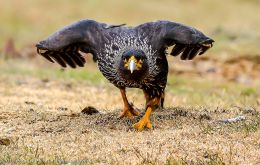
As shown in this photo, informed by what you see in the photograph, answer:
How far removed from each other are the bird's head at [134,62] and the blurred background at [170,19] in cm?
580

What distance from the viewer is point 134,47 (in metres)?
8.41

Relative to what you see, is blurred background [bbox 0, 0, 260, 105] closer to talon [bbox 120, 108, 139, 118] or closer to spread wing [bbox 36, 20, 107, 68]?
talon [bbox 120, 108, 139, 118]

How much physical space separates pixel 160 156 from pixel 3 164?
151cm

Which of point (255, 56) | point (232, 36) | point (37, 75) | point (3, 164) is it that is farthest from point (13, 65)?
point (3, 164)

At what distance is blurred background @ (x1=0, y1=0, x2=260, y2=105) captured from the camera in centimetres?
1734

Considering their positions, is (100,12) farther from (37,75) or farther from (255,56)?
(37,75)

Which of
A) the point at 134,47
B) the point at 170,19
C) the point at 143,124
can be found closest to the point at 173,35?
the point at 134,47

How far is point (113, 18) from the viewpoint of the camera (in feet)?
105

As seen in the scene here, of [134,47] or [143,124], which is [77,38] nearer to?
Result: [134,47]

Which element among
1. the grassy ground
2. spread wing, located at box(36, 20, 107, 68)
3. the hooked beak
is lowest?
the grassy ground

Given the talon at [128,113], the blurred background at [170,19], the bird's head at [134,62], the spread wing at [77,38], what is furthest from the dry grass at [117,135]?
the blurred background at [170,19]

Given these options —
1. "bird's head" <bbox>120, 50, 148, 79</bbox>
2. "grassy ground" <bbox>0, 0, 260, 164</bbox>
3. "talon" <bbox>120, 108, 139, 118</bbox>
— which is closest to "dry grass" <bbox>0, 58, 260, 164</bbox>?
"grassy ground" <bbox>0, 0, 260, 164</bbox>

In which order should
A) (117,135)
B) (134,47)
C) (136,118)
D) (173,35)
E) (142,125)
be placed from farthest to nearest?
(136,118) < (173,35) < (134,47) < (142,125) < (117,135)

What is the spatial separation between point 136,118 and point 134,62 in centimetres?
135
